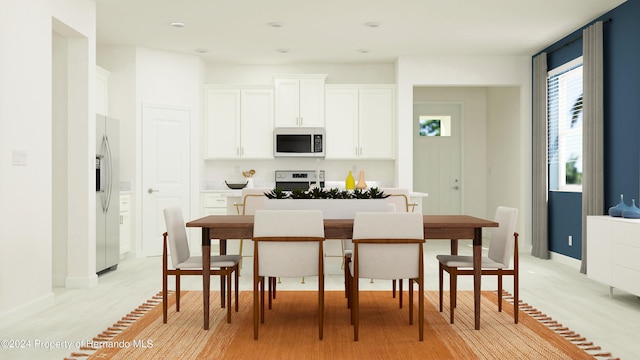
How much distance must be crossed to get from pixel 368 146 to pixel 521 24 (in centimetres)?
291

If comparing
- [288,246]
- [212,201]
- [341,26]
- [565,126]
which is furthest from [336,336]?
[212,201]

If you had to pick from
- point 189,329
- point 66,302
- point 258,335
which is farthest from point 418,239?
point 66,302

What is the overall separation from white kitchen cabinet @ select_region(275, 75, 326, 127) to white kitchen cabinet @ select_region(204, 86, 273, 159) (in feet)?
0.55

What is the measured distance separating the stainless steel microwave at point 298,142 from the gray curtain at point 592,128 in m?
3.67

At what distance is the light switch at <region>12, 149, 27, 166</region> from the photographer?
14.0 feet

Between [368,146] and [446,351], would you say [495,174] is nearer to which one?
[368,146]

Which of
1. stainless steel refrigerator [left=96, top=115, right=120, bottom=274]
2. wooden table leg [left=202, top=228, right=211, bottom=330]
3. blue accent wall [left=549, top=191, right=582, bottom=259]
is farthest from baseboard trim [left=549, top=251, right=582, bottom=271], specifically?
stainless steel refrigerator [left=96, top=115, right=120, bottom=274]

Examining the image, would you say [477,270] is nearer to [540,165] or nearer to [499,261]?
[499,261]

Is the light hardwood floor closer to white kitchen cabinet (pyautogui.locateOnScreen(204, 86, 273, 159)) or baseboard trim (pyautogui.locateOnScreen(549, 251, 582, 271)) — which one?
baseboard trim (pyautogui.locateOnScreen(549, 251, 582, 271))

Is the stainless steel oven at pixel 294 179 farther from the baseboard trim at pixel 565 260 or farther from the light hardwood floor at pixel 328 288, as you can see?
the baseboard trim at pixel 565 260

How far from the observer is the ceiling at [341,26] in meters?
6.09

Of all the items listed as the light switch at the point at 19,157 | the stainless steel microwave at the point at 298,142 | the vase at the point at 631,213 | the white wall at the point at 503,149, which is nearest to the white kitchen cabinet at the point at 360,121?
the stainless steel microwave at the point at 298,142

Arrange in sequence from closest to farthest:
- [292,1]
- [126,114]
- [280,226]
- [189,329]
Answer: [280,226]
[189,329]
[292,1]
[126,114]

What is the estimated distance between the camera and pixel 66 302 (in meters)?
4.96
